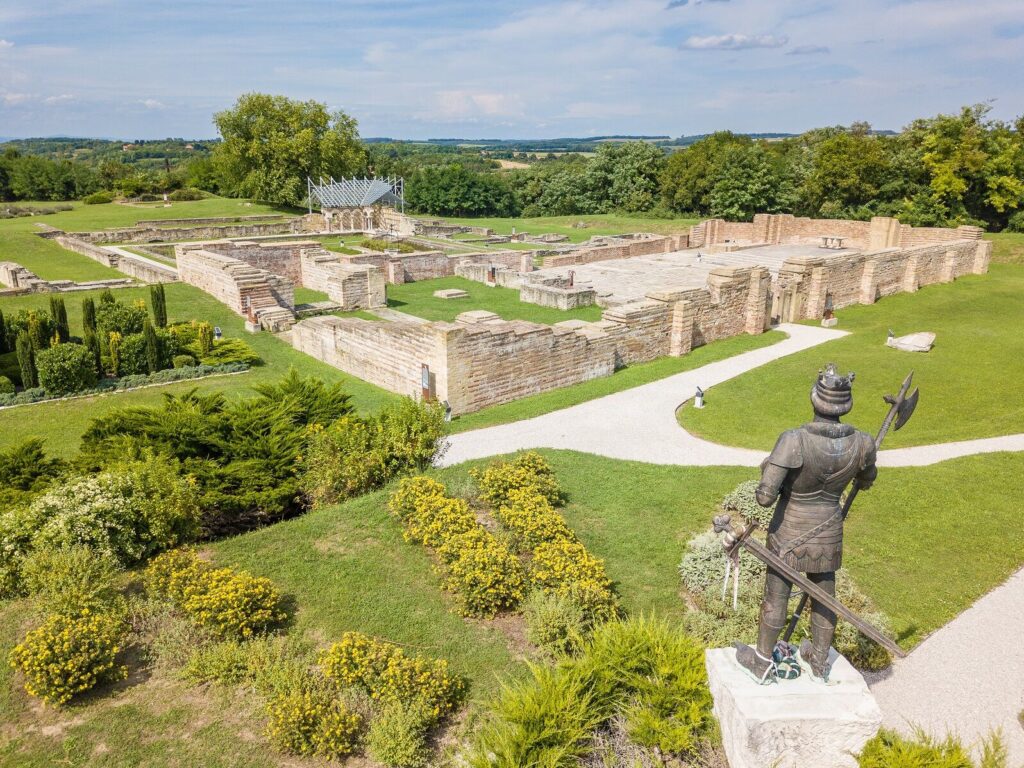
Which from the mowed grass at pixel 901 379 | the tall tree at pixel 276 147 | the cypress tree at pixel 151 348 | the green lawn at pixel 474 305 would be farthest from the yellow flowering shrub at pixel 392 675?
the tall tree at pixel 276 147

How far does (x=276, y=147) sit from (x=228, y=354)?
35334 millimetres

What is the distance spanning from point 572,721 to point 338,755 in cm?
173

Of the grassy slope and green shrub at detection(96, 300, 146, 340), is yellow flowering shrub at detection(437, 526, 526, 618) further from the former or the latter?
green shrub at detection(96, 300, 146, 340)

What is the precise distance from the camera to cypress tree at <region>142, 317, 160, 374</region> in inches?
561

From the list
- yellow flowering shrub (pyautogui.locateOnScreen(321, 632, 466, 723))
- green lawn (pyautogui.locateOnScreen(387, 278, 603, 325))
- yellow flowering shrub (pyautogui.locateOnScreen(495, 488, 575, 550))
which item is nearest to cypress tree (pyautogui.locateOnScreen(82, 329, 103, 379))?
green lawn (pyautogui.locateOnScreen(387, 278, 603, 325))

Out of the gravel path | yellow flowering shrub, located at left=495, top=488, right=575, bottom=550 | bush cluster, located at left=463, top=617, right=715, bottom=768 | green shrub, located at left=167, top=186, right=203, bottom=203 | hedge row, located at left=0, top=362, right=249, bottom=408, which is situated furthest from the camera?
green shrub, located at left=167, top=186, right=203, bottom=203

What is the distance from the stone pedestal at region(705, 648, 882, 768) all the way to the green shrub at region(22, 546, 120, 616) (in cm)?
543

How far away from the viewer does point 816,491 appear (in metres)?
4.36

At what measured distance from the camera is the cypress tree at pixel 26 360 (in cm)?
1295

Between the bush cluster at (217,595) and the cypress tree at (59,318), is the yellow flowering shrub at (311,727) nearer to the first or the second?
the bush cluster at (217,595)

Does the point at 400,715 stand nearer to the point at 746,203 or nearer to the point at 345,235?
the point at 345,235

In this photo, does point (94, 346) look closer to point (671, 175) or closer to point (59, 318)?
point (59, 318)

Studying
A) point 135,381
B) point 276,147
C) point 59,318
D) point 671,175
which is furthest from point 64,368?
point 671,175

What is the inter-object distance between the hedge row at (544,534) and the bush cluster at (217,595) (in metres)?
2.60
